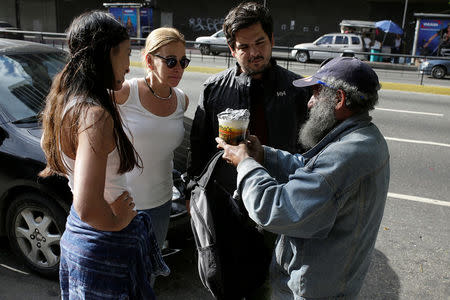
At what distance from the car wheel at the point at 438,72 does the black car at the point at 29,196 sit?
17354 millimetres

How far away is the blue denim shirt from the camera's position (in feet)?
4.95

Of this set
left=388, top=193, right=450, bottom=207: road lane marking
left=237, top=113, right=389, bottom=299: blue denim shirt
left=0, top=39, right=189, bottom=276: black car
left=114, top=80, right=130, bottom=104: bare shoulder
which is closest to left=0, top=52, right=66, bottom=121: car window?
left=0, top=39, right=189, bottom=276: black car

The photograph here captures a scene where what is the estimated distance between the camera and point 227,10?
34.5m

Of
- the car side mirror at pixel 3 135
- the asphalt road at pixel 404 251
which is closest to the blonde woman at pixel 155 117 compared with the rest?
the asphalt road at pixel 404 251

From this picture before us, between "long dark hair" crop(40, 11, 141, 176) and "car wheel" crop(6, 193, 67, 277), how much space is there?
5.20ft

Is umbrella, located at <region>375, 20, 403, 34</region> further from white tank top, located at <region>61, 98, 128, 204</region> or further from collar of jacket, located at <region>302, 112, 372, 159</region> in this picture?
A: white tank top, located at <region>61, 98, 128, 204</region>

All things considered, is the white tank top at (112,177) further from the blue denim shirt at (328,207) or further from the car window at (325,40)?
the car window at (325,40)

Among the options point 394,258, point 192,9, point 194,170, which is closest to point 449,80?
point 394,258

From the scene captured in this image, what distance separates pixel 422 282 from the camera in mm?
3434

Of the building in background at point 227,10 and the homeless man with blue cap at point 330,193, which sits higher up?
the building in background at point 227,10

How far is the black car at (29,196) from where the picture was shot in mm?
3068

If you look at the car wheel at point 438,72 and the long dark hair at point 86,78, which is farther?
the car wheel at point 438,72

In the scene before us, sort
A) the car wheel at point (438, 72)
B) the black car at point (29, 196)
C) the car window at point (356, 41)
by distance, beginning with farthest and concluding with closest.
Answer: the car window at point (356, 41) → the car wheel at point (438, 72) → the black car at point (29, 196)

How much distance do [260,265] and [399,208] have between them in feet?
10.7
